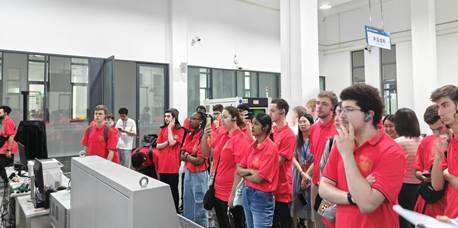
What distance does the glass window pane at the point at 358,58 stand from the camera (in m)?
9.64

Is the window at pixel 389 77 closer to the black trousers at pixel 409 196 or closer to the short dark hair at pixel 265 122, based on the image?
the black trousers at pixel 409 196

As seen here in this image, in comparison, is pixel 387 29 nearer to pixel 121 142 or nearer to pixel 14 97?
pixel 121 142

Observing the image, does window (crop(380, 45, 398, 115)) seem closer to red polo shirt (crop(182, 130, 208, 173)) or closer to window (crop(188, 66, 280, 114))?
window (crop(188, 66, 280, 114))

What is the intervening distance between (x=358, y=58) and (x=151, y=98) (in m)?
6.09

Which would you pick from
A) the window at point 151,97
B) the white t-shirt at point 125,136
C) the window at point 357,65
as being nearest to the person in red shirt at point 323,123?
the white t-shirt at point 125,136

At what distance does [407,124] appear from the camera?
2609mm

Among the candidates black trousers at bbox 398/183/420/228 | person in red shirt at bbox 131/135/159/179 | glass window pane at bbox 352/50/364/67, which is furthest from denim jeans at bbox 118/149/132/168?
glass window pane at bbox 352/50/364/67

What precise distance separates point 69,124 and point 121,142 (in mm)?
1030

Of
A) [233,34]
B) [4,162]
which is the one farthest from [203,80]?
[4,162]

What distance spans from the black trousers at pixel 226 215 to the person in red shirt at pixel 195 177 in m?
0.45

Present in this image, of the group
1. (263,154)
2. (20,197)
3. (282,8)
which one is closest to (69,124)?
(20,197)

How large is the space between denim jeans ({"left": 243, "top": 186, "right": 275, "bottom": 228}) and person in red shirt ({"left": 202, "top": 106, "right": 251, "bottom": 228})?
17 cm

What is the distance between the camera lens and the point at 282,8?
5582mm

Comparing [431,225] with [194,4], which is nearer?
[431,225]
